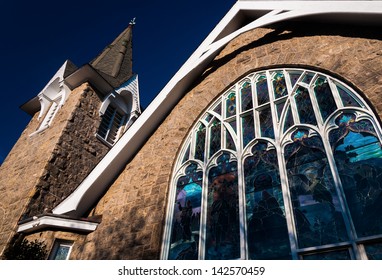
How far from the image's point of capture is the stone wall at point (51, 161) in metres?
6.47

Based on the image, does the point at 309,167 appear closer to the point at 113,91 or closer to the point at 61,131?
the point at 61,131

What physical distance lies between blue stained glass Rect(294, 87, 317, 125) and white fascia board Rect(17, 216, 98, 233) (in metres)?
3.96

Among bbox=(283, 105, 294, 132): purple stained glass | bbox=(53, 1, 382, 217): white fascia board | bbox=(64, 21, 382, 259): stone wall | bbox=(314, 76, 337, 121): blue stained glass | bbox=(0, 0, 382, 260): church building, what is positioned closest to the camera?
bbox=(0, 0, 382, 260): church building

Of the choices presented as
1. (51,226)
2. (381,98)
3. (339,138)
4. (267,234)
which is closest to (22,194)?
(51,226)

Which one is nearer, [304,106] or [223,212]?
[223,212]

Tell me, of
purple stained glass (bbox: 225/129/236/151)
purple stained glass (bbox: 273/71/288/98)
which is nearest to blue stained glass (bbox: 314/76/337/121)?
purple stained glass (bbox: 273/71/288/98)

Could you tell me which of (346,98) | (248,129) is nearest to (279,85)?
(248,129)

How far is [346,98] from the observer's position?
3.82 meters

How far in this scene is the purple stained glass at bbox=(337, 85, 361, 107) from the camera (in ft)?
12.1

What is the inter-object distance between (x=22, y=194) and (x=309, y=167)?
21.2 ft

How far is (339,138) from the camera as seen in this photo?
3.53 meters

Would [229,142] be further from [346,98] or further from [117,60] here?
[117,60]

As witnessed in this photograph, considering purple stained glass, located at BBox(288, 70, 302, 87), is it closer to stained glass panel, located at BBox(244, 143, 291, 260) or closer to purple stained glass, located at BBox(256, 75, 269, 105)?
purple stained glass, located at BBox(256, 75, 269, 105)

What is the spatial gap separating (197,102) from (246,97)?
107cm
